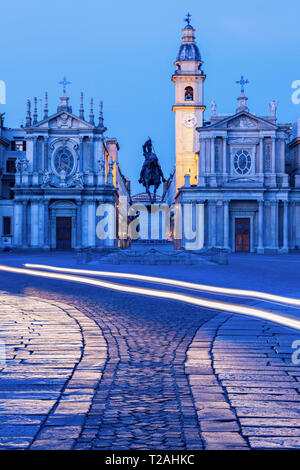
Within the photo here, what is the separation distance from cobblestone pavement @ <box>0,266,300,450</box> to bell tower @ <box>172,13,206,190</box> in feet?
194

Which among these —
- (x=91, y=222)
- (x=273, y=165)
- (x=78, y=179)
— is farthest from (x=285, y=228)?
(x=78, y=179)

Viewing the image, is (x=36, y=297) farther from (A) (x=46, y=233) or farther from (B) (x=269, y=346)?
(A) (x=46, y=233)

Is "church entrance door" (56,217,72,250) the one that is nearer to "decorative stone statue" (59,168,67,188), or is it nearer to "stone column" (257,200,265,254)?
"decorative stone statue" (59,168,67,188)

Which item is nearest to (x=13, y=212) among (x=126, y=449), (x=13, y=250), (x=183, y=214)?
(x=13, y=250)

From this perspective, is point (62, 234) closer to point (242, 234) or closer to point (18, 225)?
point (18, 225)

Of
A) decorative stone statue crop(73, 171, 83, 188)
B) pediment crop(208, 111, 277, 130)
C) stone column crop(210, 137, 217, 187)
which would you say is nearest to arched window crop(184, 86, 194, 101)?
pediment crop(208, 111, 277, 130)

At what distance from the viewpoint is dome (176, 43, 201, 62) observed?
6738 centimetres

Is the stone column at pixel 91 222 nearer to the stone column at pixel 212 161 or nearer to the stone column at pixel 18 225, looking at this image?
the stone column at pixel 18 225

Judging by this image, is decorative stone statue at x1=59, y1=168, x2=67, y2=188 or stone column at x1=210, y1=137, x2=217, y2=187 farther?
decorative stone statue at x1=59, y1=168, x2=67, y2=188

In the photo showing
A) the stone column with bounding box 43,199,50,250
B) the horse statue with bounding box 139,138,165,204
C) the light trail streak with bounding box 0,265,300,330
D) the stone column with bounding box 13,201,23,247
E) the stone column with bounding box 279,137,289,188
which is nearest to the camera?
the light trail streak with bounding box 0,265,300,330

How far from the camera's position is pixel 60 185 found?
59.6 meters

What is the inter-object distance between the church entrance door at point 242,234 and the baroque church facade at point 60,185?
13326 mm

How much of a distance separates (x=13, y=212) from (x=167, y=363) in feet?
189

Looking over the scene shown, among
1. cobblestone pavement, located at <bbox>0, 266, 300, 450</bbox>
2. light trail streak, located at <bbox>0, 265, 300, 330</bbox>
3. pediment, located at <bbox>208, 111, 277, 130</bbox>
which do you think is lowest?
light trail streak, located at <bbox>0, 265, 300, 330</bbox>
